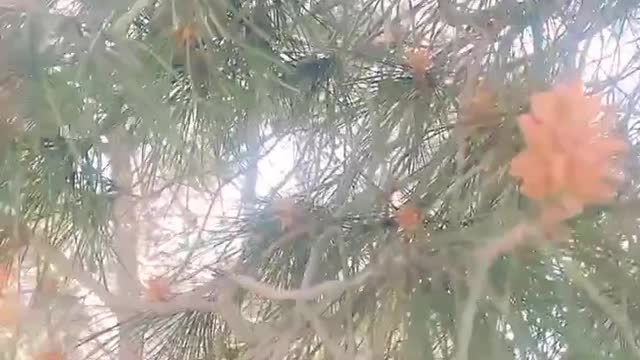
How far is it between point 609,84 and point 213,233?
0.76 ft

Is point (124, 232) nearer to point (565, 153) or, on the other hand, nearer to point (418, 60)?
point (418, 60)

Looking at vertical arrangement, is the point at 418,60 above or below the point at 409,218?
above

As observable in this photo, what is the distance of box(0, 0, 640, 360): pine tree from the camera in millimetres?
433

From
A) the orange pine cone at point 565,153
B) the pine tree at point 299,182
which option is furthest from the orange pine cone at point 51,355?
the orange pine cone at point 565,153

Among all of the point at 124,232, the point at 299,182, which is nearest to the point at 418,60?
the point at 299,182

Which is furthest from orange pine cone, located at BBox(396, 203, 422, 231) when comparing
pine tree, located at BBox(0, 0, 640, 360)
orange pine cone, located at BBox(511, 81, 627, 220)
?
orange pine cone, located at BBox(511, 81, 627, 220)

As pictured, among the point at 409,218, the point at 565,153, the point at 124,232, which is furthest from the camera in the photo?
the point at 124,232

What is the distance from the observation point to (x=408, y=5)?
22.4 inches

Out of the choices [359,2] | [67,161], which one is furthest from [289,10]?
[67,161]

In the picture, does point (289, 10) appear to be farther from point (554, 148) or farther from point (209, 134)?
point (554, 148)

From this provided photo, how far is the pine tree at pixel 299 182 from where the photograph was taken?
1.42 feet

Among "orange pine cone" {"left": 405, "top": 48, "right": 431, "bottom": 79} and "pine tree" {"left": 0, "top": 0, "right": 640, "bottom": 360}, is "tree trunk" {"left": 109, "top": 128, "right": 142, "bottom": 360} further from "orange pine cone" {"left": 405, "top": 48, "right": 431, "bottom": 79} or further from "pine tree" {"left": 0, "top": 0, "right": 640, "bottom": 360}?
"orange pine cone" {"left": 405, "top": 48, "right": 431, "bottom": 79}

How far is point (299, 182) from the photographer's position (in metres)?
0.55

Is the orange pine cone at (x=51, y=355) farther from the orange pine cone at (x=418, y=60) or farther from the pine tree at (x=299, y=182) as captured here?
the orange pine cone at (x=418, y=60)
